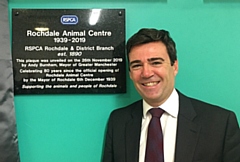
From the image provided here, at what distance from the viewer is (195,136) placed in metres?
1.24

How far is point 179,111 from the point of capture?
129 cm

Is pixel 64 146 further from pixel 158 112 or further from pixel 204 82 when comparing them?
pixel 204 82

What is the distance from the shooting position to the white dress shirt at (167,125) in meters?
1.25

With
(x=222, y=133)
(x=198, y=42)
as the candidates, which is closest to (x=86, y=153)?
(x=222, y=133)

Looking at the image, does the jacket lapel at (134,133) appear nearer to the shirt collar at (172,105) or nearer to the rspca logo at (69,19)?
the shirt collar at (172,105)

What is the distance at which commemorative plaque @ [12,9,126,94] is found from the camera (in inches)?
55.5

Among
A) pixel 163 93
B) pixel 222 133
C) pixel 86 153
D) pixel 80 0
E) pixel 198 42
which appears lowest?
pixel 86 153

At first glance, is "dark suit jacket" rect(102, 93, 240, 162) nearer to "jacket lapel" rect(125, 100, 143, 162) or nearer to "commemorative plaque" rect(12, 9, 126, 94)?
"jacket lapel" rect(125, 100, 143, 162)

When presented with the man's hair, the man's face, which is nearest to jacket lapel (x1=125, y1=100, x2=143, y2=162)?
the man's face

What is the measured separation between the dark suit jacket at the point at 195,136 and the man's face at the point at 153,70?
0.11 metres

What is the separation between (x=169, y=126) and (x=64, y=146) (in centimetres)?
48

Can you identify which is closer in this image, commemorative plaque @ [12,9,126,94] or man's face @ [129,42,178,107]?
man's face @ [129,42,178,107]

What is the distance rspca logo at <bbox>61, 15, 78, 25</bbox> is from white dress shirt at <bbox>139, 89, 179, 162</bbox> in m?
0.47

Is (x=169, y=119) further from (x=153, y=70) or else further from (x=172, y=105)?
(x=153, y=70)
